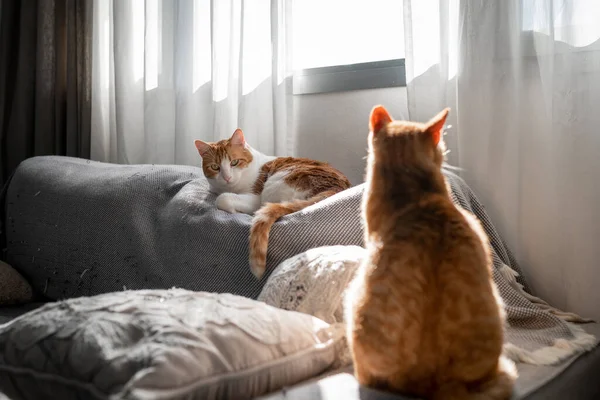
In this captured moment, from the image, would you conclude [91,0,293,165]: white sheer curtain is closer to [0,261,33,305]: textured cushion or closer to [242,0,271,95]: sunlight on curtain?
[242,0,271,95]: sunlight on curtain

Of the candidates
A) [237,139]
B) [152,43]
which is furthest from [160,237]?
[152,43]

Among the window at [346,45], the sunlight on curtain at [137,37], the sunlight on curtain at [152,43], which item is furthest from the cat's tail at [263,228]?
the sunlight on curtain at [137,37]

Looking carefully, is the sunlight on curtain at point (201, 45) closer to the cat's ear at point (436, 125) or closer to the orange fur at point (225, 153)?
the orange fur at point (225, 153)

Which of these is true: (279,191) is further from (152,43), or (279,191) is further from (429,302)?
(152,43)

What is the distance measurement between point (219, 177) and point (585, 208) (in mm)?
963

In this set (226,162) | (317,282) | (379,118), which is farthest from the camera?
(226,162)

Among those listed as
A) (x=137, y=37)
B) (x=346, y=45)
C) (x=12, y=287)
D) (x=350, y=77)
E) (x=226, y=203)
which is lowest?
(x=12, y=287)

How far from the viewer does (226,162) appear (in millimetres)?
1735

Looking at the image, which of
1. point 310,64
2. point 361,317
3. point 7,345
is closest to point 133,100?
point 310,64

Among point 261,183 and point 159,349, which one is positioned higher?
point 261,183

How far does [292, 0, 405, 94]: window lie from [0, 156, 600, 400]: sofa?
493 millimetres

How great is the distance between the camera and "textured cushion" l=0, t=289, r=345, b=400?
29.8 inches

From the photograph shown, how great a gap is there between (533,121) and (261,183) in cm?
76

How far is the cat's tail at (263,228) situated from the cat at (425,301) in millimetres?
561
